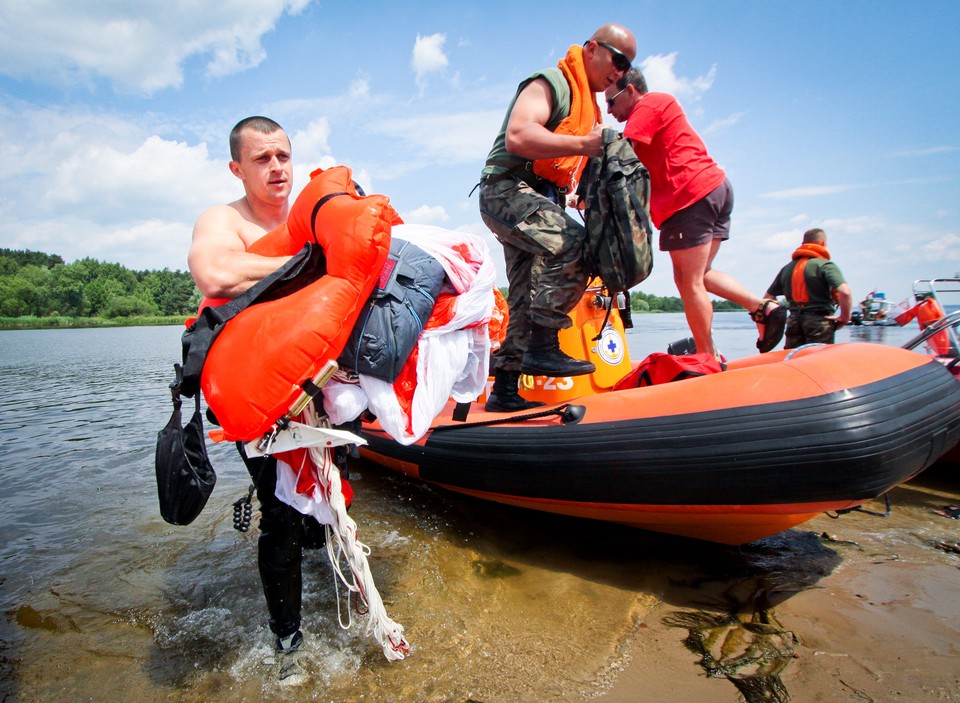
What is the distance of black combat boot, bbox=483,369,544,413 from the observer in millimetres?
3252

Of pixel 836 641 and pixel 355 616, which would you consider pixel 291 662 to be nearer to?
pixel 355 616

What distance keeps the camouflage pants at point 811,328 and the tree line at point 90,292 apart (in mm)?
38430

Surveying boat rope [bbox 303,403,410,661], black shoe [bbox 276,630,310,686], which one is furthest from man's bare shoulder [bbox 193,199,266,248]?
black shoe [bbox 276,630,310,686]

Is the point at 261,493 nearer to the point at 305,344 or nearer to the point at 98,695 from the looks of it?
the point at 305,344

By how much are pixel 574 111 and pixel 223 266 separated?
201 centimetres

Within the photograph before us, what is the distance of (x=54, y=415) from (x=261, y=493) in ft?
23.1

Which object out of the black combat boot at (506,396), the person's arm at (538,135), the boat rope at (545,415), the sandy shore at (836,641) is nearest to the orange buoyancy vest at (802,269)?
the sandy shore at (836,641)

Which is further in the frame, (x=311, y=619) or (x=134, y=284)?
(x=134, y=284)

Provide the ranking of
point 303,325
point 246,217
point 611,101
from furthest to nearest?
point 611,101
point 246,217
point 303,325

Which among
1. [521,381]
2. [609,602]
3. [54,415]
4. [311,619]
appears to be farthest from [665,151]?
[54,415]

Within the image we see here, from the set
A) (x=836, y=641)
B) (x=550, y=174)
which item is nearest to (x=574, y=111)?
(x=550, y=174)

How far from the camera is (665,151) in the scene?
9.80 feet

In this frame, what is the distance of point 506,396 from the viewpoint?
3279mm

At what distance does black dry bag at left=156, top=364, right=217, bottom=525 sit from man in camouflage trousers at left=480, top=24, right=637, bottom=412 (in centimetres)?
180
